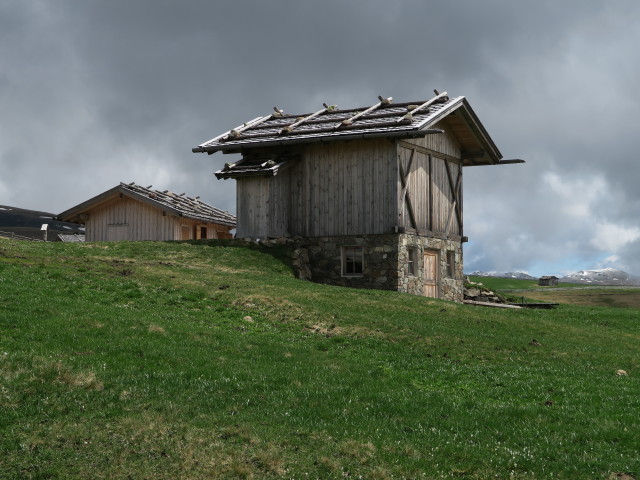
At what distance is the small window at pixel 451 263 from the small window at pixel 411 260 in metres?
4.56

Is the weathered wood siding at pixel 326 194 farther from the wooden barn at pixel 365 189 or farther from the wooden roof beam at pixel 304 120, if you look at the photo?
the wooden roof beam at pixel 304 120

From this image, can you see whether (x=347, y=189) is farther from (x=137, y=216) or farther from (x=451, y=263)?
(x=137, y=216)

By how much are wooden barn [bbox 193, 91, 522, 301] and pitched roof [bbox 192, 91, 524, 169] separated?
82 mm

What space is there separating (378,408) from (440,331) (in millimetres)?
10231

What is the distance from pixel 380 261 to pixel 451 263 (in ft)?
24.7

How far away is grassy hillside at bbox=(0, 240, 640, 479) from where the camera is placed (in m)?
12.1

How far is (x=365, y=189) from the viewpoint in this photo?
41.3 metres

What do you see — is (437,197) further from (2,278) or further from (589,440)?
(589,440)

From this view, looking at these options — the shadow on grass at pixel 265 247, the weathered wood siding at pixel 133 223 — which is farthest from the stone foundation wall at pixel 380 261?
the weathered wood siding at pixel 133 223

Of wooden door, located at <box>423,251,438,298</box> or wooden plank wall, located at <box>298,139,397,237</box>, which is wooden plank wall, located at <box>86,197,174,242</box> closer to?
wooden plank wall, located at <box>298,139,397,237</box>

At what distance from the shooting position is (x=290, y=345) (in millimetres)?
21016

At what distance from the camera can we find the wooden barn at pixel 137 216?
54438 millimetres

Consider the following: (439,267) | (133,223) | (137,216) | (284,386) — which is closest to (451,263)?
(439,267)

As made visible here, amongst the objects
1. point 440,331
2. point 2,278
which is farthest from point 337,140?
point 2,278
